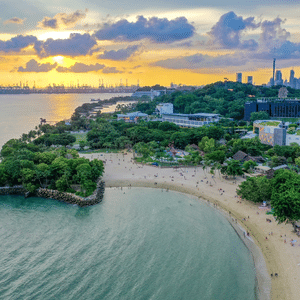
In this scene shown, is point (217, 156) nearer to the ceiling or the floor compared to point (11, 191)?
nearer to the ceiling

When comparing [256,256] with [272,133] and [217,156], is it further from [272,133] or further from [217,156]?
[272,133]

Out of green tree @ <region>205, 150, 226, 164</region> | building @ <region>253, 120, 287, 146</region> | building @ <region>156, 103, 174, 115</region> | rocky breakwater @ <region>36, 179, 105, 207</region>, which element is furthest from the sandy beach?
building @ <region>156, 103, 174, 115</region>

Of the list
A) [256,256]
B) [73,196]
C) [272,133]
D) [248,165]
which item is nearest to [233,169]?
[248,165]

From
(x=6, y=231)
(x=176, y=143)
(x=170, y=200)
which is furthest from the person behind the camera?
(x=176, y=143)

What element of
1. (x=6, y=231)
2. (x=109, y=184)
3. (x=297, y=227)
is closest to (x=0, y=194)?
(x=6, y=231)

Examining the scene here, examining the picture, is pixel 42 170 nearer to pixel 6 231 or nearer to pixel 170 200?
pixel 6 231

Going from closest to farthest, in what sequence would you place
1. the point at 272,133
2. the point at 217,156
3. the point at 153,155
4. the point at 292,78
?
the point at 217,156 → the point at 153,155 → the point at 272,133 → the point at 292,78

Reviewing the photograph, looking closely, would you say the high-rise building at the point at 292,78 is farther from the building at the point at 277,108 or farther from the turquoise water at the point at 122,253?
the turquoise water at the point at 122,253
